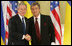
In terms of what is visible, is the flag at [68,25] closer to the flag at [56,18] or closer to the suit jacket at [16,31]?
the flag at [56,18]

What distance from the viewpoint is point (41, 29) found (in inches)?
79.8

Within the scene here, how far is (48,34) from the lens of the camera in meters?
2.01

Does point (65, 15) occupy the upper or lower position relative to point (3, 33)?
upper

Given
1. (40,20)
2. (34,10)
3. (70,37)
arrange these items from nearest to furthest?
1. (34,10)
2. (40,20)
3. (70,37)

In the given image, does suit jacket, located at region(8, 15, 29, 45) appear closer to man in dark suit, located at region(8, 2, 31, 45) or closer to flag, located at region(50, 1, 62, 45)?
man in dark suit, located at region(8, 2, 31, 45)

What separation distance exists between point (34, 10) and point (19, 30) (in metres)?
0.34

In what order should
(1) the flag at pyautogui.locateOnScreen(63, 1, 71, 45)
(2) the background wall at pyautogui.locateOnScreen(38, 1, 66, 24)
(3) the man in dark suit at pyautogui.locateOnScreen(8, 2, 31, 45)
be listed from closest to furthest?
(3) the man in dark suit at pyautogui.locateOnScreen(8, 2, 31, 45) < (1) the flag at pyautogui.locateOnScreen(63, 1, 71, 45) < (2) the background wall at pyautogui.locateOnScreen(38, 1, 66, 24)

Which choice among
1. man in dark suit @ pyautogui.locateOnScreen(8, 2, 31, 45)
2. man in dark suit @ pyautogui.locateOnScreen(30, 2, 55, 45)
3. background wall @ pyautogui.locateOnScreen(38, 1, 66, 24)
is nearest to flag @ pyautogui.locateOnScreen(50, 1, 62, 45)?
background wall @ pyautogui.locateOnScreen(38, 1, 66, 24)

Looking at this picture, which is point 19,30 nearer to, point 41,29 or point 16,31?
point 16,31

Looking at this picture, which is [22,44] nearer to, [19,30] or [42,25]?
[19,30]

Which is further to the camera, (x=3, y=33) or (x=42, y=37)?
(x=3, y=33)

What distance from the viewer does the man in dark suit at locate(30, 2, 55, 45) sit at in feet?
6.56

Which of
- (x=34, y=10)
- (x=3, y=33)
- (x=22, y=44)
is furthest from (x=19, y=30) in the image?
(x=3, y=33)

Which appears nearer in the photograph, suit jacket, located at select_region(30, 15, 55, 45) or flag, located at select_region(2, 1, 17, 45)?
suit jacket, located at select_region(30, 15, 55, 45)
